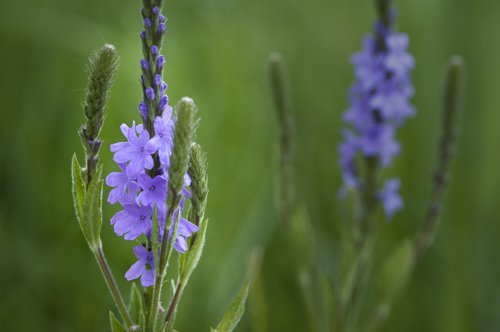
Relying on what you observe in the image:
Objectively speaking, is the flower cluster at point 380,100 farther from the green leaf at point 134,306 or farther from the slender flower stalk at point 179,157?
the slender flower stalk at point 179,157

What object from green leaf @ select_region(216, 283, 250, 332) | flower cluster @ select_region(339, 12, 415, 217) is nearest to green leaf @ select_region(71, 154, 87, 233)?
green leaf @ select_region(216, 283, 250, 332)

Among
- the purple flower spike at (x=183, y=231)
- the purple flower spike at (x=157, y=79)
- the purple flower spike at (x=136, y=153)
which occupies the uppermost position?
the purple flower spike at (x=157, y=79)

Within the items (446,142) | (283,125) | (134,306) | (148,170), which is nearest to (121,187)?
(148,170)

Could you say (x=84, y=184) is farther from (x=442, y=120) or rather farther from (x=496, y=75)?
(x=496, y=75)

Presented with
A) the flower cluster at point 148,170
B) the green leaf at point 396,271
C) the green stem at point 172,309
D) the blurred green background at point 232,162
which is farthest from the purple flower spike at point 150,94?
the green leaf at point 396,271

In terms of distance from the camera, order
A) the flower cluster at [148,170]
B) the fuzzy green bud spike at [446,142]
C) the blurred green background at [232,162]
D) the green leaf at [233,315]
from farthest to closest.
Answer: the blurred green background at [232,162]
the fuzzy green bud spike at [446,142]
the green leaf at [233,315]
the flower cluster at [148,170]

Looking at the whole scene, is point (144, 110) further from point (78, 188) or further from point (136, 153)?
point (78, 188)

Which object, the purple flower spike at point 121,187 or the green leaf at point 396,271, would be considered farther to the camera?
the green leaf at point 396,271

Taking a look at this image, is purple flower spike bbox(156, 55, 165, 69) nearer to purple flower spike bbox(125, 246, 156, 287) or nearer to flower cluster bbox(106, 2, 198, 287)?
flower cluster bbox(106, 2, 198, 287)
